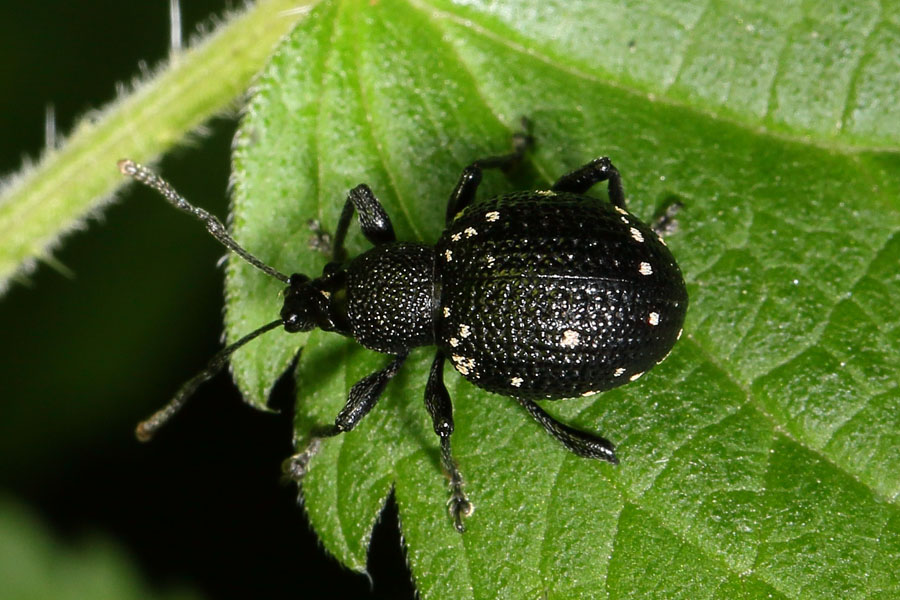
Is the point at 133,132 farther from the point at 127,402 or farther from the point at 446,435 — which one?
the point at 446,435

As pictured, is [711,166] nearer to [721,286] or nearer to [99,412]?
[721,286]

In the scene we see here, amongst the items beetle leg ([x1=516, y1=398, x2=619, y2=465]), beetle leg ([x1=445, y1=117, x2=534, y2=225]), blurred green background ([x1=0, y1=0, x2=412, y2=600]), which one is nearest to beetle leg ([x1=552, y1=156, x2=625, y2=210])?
beetle leg ([x1=445, y1=117, x2=534, y2=225])

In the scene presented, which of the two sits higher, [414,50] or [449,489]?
[414,50]

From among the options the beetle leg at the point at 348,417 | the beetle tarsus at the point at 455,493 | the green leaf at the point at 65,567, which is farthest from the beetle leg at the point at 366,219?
the green leaf at the point at 65,567

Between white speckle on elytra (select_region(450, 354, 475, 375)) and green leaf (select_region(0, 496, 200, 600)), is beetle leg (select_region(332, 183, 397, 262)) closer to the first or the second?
white speckle on elytra (select_region(450, 354, 475, 375))

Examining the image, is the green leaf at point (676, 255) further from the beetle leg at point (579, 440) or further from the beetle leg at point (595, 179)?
the beetle leg at point (595, 179)

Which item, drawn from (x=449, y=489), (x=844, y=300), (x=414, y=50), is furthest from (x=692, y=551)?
(x=414, y=50)
